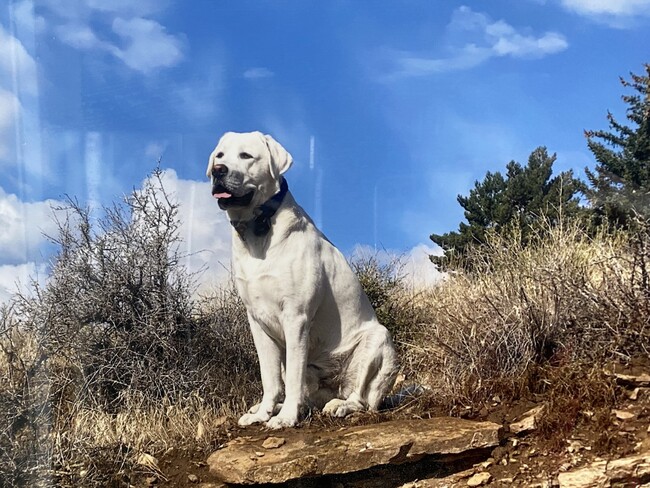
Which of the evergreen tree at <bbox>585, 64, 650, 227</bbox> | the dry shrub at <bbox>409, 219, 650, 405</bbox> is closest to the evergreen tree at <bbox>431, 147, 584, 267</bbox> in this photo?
the evergreen tree at <bbox>585, 64, 650, 227</bbox>

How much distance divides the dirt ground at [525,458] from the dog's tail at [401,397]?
68 cm

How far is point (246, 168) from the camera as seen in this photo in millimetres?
4176

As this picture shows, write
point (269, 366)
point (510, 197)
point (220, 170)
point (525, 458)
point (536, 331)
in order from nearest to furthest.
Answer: point (525, 458), point (220, 170), point (269, 366), point (536, 331), point (510, 197)

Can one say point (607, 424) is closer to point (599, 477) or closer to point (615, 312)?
point (599, 477)

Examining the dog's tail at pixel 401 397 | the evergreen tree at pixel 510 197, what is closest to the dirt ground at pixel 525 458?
the dog's tail at pixel 401 397

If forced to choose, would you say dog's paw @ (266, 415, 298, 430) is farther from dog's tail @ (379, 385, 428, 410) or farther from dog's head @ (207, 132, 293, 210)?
dog's head @ (207, 132, 293, 210)

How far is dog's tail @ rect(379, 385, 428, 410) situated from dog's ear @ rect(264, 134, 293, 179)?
1740 mm

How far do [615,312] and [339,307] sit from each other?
73.7 inches

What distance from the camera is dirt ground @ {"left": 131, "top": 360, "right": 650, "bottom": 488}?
3.85m

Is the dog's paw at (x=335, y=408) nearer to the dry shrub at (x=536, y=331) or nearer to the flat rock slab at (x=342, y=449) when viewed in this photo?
the flat rock slab at (x=342, y=449)

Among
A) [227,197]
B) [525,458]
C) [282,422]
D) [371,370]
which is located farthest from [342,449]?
[227,197]

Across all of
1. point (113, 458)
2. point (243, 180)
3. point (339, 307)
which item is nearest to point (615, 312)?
point (339, 307)

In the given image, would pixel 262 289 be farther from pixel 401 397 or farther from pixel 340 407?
pixel 401 397

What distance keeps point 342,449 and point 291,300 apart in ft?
3.08
